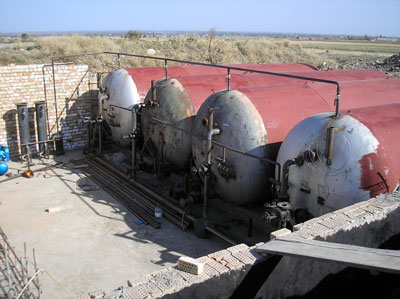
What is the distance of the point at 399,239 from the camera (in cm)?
493

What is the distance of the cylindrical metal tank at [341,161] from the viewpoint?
5.46m

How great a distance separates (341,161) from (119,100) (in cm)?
691

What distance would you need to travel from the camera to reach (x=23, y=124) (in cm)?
1161

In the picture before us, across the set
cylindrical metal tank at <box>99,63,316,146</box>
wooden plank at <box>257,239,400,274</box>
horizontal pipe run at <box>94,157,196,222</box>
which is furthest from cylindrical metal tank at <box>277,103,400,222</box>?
cylindrical metal tank at <box>99,63,316,146</box>

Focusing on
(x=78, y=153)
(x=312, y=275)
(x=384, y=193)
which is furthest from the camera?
(x=78, y=153)

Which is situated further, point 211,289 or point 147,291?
point 211,289

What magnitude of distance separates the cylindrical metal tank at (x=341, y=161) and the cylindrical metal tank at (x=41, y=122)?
8262 millimetres

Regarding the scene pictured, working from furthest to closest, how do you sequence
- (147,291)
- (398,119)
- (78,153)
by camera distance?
(78,153)
(398,119)
(147,291)

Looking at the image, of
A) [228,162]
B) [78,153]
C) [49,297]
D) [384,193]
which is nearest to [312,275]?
[384,193]

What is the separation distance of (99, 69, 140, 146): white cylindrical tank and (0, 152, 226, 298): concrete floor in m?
2.00

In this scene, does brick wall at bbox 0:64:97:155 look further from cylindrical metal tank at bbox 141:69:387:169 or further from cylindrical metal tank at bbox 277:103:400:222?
cylindrical metal tank at bbox 277:103:400:222

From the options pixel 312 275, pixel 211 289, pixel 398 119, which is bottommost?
pixel 312 275

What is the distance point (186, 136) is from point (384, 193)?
451cm

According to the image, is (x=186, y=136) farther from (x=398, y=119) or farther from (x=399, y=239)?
(x=399, y=239)
